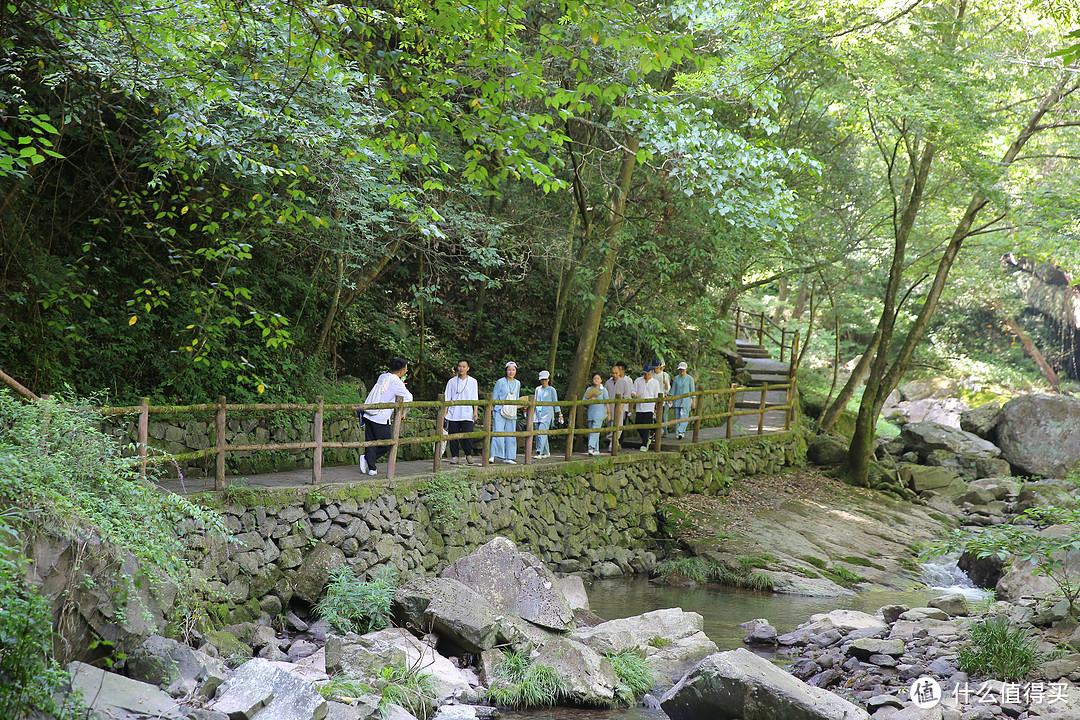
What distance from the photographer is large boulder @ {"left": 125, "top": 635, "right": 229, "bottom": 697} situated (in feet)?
16.5

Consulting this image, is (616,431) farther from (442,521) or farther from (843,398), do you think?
(843,398)

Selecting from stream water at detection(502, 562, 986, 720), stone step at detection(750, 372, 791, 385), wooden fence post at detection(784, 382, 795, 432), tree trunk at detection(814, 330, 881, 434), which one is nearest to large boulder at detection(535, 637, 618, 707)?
stream water at detection(502, 562, 986, 720)

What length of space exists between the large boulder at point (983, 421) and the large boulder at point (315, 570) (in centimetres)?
1816

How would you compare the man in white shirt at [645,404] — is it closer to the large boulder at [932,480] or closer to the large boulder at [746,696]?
the large boulder at [932,480]

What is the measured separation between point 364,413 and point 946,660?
244 inches

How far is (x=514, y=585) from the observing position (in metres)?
8.20

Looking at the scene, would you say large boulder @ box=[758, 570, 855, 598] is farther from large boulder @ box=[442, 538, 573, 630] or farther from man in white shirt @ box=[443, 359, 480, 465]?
man in white shirt @ box=[443, 359, 480, 465]

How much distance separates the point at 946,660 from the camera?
6727 millimetres

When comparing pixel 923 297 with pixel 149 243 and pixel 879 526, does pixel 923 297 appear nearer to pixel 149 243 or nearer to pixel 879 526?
pixel 879 526

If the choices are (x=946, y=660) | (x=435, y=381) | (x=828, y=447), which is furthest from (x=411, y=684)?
(x=828, y=447)

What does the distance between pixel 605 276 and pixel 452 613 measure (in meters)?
6.78

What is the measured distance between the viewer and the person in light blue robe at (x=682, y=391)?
50.2 feet

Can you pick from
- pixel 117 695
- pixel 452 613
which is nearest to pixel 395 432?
pixel 452 613

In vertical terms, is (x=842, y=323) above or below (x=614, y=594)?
above
